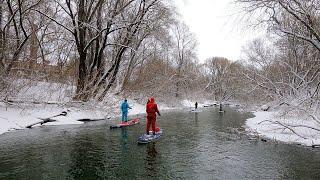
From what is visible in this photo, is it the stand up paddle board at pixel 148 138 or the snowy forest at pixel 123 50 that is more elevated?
the snowy forest at pixel 123 50

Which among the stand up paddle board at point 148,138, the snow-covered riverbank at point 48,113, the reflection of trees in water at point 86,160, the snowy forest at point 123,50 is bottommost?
the reflection of trees in water at point 86,160

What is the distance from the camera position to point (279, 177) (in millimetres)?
10117

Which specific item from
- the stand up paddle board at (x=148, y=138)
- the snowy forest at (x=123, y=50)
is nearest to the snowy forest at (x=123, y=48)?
the snowy forest at (x=123, y=50)

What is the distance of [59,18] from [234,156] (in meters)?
27.0

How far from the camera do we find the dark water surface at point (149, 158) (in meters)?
10.2

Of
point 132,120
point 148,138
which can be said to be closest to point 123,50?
point 132,120

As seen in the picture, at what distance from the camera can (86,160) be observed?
11906 mm

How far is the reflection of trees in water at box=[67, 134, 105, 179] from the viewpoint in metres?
9.99

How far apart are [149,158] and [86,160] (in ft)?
7.79

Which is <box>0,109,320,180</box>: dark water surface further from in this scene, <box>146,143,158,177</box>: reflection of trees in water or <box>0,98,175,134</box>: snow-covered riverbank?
<box>0,98,175,134</box>: snow-covered riverbank

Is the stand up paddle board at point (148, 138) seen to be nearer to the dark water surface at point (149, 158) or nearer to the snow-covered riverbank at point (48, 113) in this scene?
the dark water surface at point (149, 158)

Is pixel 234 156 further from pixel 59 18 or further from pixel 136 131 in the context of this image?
pixel 59 18

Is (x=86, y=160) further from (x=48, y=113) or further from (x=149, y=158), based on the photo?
(x=48, y=113)

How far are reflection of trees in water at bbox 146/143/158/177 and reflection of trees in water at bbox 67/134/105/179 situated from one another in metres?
1.56
